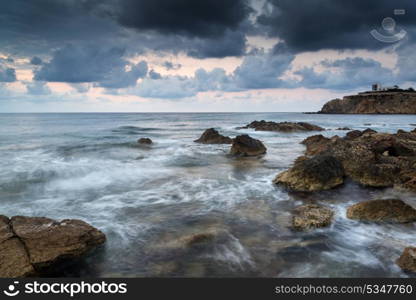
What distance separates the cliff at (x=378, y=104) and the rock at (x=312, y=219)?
5506 inches

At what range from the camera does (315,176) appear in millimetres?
9141

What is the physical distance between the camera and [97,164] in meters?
15.6

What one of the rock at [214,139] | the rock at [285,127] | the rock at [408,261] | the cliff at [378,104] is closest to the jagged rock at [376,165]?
the rock at [408,261]

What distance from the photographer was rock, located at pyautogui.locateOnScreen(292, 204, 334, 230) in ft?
20.6

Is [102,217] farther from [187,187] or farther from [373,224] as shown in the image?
[373,224]

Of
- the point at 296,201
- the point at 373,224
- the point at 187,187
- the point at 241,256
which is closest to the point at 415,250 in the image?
the point at 373,224

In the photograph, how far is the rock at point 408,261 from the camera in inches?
180

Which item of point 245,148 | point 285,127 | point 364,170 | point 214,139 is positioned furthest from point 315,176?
point 285,127

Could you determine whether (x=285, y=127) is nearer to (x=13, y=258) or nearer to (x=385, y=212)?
(x=385, y=212)

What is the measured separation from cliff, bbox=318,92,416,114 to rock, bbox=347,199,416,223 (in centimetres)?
13891

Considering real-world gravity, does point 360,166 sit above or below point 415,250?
above

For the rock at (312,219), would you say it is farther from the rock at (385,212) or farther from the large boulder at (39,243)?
the large boulder at (39,243)

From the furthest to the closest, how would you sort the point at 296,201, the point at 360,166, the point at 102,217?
the point at 360,166, the point at 296,201, the point at 102,217

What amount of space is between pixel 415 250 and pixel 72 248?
621 cm
